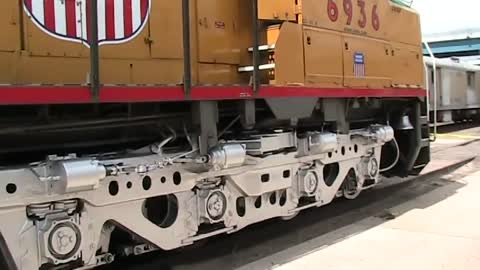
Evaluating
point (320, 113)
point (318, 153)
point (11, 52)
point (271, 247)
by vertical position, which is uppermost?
point (11, 52)

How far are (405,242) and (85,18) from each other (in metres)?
3.67

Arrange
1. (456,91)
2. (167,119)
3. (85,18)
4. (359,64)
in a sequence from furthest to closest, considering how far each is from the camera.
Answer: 1. (456,91)
2. (359,64)
3. (167,119)
4. (85,18)

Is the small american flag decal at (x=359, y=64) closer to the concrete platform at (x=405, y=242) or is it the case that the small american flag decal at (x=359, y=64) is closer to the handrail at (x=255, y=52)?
the concrete platform at (x=405, y=242)

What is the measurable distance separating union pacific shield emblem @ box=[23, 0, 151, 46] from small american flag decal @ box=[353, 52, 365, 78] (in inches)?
118

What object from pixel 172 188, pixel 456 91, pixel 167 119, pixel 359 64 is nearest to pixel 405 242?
pixel 359 64

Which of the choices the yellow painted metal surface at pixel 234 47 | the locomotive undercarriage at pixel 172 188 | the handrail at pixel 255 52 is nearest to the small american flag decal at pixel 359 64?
the yellow painted metal surface at pixel 234 47

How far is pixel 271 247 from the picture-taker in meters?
5.79

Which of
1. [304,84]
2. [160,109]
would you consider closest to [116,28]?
[160,109]

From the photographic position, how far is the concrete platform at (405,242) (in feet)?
16.9

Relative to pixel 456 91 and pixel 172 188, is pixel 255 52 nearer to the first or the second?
pixel 172 188

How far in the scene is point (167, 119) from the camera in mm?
Answer: 4914

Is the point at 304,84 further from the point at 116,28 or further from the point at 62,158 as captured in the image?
the point at 62,158

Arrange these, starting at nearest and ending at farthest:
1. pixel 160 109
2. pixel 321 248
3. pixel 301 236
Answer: pixel 160 109, pixel 321 248, pixel 301 236

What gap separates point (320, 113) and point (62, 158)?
337cm
